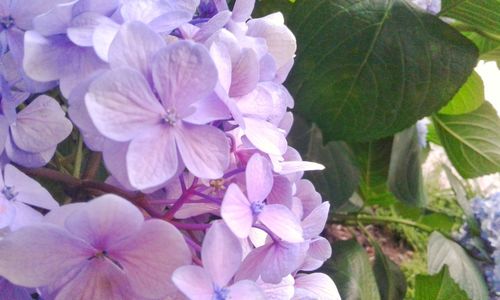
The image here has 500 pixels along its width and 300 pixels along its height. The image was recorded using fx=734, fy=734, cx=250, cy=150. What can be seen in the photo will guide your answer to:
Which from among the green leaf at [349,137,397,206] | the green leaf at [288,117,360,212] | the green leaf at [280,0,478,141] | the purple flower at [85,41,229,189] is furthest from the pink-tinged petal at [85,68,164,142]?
the green leaf at [349,137,397,206]

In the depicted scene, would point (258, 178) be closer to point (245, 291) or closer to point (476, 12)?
point (245, 291)

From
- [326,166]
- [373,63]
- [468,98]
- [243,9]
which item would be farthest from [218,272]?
[468,98]

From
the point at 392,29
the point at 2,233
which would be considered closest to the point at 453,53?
the point at 392,29

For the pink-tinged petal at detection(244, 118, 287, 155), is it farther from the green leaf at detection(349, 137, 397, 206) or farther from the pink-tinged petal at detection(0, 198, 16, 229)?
the green leaf at detection(349, 137, 397, 206)

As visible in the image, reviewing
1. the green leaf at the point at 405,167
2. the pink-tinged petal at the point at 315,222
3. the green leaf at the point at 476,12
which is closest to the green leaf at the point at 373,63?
the green leaf at the point at 476,12

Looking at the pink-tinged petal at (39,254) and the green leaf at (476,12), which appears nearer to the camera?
the pink-tinged petal at (39,254)

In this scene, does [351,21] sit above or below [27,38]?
below

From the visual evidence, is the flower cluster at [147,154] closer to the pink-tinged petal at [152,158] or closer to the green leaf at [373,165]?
the pink-tinged petal at [152,158]

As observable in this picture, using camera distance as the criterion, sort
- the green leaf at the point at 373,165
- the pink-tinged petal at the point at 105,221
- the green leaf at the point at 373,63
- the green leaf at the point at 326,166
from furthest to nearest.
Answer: the green leaf at the point at 373,165
the green leaf at the point at 326,166
the green leaf at the point at 373,63
the pink-tinged petal at the point at 105,221

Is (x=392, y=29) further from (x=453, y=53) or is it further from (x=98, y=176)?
(x=98, y=176)
